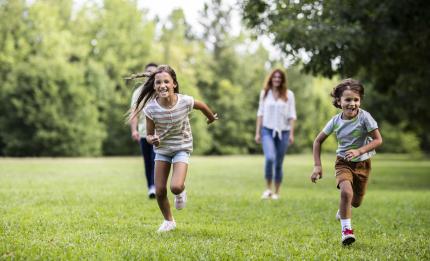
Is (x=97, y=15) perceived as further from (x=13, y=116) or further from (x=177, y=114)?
(x=177, y=114)

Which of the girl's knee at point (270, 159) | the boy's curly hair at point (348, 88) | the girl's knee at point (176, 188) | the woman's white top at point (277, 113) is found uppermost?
the boy's curly hair at point (348, 88)

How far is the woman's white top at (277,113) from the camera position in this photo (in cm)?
1192

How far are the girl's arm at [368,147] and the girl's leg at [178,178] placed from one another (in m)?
1.98

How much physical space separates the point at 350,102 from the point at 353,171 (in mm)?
828

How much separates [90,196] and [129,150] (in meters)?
39.0

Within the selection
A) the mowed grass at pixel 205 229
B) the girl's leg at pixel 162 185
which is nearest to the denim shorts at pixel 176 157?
the girl's leg at pixel 162 185

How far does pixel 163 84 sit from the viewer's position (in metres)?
7.05

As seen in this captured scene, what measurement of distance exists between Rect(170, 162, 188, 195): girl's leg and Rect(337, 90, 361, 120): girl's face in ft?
6.80

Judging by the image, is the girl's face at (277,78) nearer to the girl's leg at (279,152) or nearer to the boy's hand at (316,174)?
the girl's leg at (279,152)

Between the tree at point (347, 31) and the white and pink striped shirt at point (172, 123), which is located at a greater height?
the tree at point (347, 31)

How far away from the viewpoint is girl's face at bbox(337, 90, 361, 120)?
261 inches

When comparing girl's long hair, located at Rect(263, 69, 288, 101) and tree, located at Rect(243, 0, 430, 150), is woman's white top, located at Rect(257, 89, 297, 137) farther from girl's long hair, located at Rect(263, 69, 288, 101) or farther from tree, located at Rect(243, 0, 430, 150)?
tree, located at Rect(243, 0, 430, 150)

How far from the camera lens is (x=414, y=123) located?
35781mm

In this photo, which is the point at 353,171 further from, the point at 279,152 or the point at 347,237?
the point at 279,152
